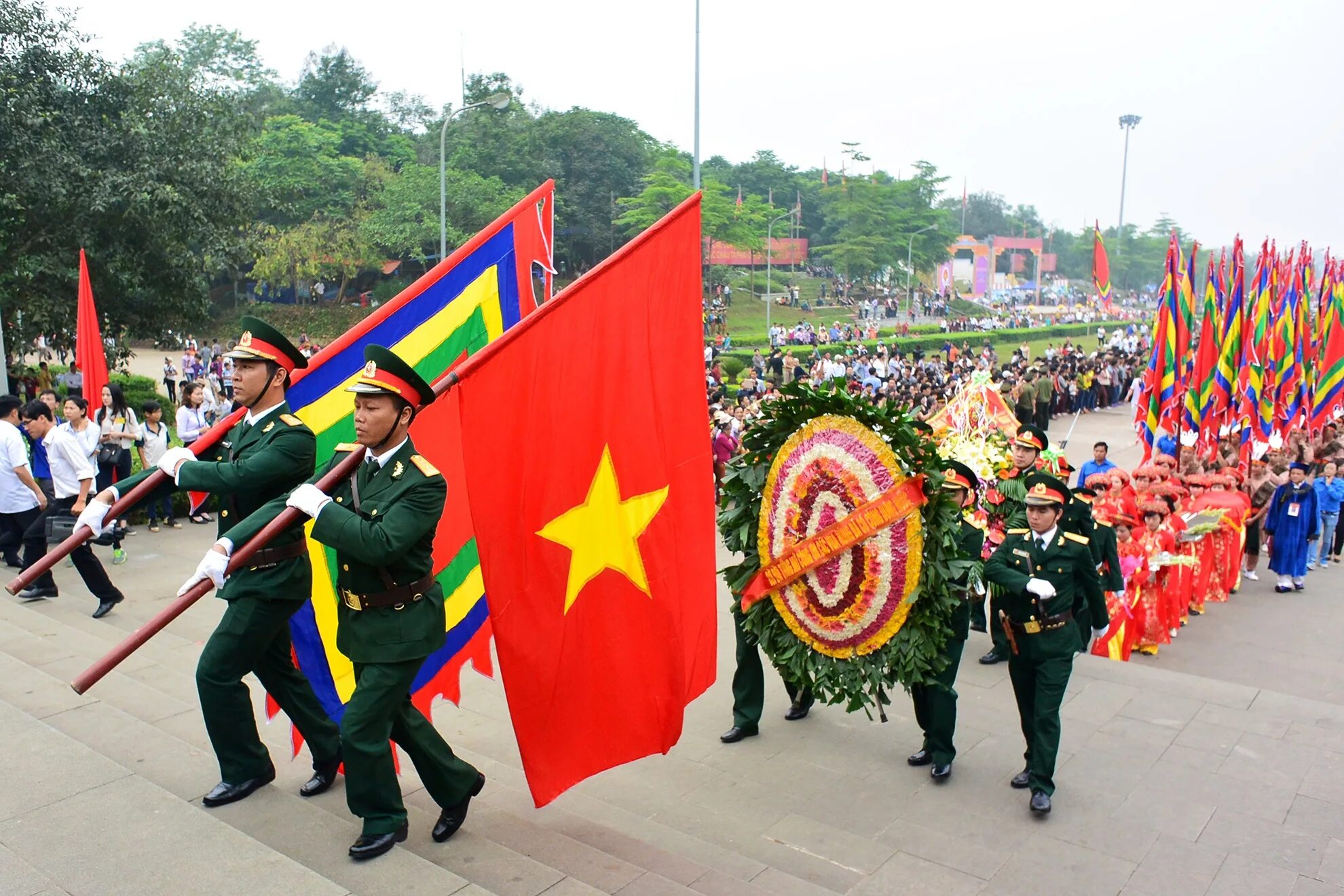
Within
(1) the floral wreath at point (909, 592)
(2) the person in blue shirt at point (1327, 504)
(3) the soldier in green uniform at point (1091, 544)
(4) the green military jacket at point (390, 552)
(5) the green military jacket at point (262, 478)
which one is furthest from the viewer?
(2) the person in blue shirt at point (1327, 504)

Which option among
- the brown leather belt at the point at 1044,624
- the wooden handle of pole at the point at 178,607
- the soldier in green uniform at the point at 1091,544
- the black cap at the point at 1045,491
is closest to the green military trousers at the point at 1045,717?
the brown leather belt at the point at 1044,624

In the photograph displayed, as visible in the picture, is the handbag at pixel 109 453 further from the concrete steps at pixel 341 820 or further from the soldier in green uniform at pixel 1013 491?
the soldier in green uniform at pixel 1013 491

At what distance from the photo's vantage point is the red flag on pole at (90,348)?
1057 cm

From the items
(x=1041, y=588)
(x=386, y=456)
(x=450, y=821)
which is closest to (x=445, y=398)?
(x=386, y=456)

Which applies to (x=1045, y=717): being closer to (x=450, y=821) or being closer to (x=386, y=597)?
(x=450, y=821)

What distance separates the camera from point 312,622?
4.86 meters

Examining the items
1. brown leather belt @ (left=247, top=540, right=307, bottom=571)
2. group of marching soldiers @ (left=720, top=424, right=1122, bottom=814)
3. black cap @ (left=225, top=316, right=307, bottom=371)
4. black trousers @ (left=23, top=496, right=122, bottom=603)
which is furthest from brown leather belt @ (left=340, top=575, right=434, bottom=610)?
black trousers @ (left=23, top=496, right=122, bottom=603)

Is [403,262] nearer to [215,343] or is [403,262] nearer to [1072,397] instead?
[215,343]

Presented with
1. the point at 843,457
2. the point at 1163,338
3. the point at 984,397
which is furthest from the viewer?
the point at 1163,338

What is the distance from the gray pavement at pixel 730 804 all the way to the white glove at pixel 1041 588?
1.07 meters

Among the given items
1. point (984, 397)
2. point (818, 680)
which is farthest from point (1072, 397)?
point (818, 680)

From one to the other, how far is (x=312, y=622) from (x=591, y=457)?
5.09 ft

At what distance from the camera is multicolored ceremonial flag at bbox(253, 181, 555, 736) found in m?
4.90

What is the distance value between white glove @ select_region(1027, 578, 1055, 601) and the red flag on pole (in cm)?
892
